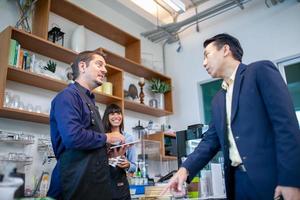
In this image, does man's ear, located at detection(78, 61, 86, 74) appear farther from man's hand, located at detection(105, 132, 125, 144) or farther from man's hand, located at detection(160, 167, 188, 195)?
man's hand, located at detection(160, 167, 188, 195)

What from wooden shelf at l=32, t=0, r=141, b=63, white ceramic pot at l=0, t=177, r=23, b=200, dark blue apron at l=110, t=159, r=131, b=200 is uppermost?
wooden shelf at l=32, t=0, r=141, b=63

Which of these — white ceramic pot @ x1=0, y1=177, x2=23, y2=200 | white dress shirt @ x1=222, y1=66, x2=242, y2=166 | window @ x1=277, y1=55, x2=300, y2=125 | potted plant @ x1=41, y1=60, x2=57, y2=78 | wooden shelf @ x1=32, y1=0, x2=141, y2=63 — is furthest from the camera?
window @ x1=277, y1=55, x2=300, y2=125

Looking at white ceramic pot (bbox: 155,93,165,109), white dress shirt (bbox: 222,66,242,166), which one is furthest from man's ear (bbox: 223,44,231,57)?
white ceramic pot (bbox: 155,93,165,109)

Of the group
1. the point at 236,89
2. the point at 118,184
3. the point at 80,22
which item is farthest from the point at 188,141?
the point at 80,22

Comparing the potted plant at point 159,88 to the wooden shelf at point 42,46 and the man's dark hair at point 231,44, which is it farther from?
the man's dark hair at point 231,44

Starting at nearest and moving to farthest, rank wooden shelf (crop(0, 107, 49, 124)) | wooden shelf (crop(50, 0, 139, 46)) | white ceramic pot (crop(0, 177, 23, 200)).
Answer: white ceramic pot (crop(0, 177, 23, 200))
wooden shelf (crop(0, 107, 49, 124))
wooden shelf (crop(50, 0, 139, 46))

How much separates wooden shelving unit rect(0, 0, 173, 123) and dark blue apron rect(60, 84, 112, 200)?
4.06ft

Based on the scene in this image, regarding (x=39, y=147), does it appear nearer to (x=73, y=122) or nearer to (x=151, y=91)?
(x=73, y=122)

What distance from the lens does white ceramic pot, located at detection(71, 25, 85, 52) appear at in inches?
122

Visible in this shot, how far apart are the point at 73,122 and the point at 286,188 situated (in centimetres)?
95

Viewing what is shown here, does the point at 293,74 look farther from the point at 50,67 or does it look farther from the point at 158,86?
the point at 50,67

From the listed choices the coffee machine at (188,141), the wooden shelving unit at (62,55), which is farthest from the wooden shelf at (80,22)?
the coffee machine at (188,141)

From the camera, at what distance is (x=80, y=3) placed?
11.6 ft

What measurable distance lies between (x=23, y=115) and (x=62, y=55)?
797 millimetres
